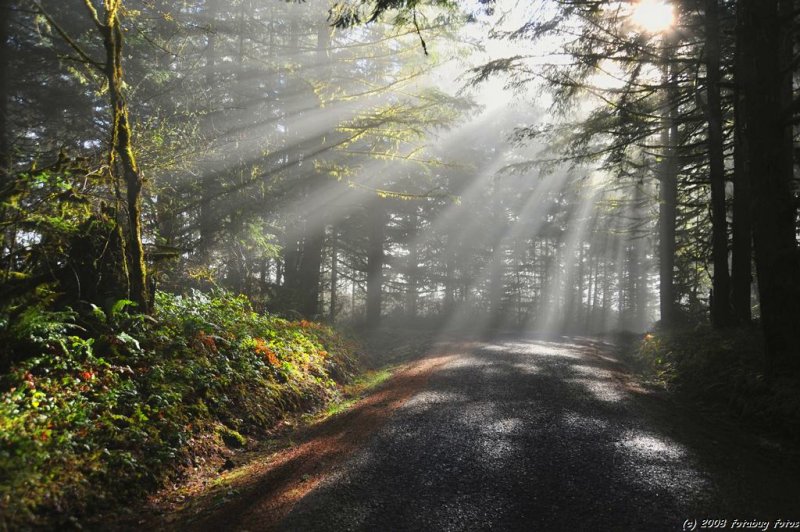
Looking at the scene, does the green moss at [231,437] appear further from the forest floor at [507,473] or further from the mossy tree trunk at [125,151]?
the mossy tree trunk at [125,151]

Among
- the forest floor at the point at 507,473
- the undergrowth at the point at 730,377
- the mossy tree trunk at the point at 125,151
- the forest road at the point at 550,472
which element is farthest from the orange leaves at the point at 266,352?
the undergrowth at the point at 730,377

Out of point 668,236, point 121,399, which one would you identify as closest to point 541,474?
point 121,399

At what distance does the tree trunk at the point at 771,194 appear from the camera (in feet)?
21.3

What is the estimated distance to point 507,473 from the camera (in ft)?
14.1

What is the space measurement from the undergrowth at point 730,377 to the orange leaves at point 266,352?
23.9 ft

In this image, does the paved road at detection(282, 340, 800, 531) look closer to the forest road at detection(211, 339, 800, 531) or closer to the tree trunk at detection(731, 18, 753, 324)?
the forest road at detection(211, 339, 800, 531)

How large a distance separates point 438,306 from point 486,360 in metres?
22.7

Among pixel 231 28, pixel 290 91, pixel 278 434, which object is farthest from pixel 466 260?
pixel 278 434

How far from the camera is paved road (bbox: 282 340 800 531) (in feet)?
11.9

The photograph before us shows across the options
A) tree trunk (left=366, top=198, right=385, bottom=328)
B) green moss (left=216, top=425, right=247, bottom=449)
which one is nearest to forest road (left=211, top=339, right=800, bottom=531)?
green moss (left=216, top=425, right=247, bottom=449)

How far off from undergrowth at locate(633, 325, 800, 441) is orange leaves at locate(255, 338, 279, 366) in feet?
23.9

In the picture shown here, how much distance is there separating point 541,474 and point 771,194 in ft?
18.6

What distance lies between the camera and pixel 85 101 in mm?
13867

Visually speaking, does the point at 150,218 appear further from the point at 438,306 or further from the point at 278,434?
the point at 438,306
